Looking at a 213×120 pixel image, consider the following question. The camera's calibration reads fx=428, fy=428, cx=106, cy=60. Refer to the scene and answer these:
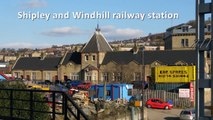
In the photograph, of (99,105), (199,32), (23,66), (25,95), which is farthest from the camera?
(23,66)

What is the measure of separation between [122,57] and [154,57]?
7107 mm

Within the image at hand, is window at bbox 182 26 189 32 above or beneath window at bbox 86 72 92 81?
above

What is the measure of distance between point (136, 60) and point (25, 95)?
6318 cm

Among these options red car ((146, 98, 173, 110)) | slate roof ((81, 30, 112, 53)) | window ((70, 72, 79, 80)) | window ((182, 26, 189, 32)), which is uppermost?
window ((182, 26, 189, 32))

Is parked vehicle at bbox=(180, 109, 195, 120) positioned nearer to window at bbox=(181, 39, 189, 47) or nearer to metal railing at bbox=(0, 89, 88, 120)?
metal railing at bbox=(0, 89, 88, 120)

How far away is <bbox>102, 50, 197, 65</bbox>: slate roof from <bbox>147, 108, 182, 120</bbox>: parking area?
25.2 meters

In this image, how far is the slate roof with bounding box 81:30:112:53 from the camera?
88938 mm

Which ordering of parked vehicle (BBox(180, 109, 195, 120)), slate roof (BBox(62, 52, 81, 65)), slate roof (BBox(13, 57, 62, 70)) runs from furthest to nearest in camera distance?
slate roof (BBox(13, 57, 62, 70)) → slate roof (BBox(62, 52, 81, 65)) → parked vehicle (BBox(180, 109, 195, 120))

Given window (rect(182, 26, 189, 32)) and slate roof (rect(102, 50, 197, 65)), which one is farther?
window (rect(182, 26, 189, 32))

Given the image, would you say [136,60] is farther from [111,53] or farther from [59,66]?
[59,66]

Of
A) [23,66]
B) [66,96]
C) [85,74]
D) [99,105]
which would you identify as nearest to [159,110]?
[99,105]

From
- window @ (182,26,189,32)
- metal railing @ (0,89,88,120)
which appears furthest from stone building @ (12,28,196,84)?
metal railing @ (0,89,88,120)

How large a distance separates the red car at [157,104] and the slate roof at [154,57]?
903 inches

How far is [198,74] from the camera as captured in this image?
25.0ft
